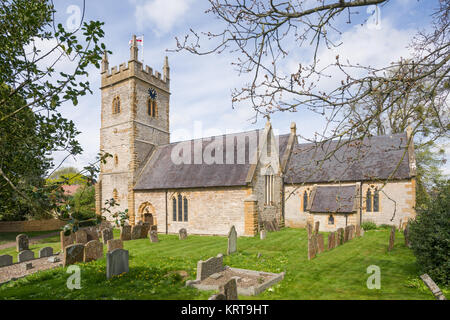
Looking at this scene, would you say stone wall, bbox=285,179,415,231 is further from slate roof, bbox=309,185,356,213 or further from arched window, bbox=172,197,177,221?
arched window, bbox=172,197,177,221

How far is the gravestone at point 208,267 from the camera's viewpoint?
8.20 m

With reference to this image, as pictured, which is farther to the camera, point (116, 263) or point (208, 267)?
point (116, 263)

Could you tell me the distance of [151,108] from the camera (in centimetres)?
2580

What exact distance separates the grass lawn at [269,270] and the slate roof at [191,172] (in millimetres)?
5914

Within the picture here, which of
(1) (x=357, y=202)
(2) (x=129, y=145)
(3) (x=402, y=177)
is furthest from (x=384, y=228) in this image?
(2) (x=129, y=145)

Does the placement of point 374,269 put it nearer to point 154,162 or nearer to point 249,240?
point 249,240

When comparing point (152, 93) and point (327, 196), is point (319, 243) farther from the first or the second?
point (152, 93)

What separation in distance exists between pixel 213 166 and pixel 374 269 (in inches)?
551

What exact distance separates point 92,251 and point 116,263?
347 centimetres

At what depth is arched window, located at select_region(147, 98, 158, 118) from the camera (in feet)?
83.6

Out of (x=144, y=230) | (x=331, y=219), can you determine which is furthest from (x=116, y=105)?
(x=331, y=219)

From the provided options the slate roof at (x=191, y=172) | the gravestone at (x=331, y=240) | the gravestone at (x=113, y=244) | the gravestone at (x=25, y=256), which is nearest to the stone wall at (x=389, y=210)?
→ the slate roof at (x=191, y=172)

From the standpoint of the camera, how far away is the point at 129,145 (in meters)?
23.7

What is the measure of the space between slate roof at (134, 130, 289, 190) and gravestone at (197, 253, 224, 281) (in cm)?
936
